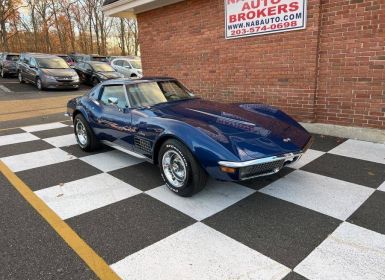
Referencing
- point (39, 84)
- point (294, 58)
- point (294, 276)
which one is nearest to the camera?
point (294, 276)

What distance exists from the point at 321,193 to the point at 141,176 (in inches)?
86.4

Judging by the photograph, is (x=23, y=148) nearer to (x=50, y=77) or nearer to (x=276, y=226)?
(x=276, y=226)

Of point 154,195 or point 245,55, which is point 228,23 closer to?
point 245,55

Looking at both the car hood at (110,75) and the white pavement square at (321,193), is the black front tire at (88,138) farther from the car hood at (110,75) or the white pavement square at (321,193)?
the car hood at (110,75)

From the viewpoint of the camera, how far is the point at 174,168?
342 centimetres

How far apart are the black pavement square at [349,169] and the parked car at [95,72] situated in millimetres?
13550

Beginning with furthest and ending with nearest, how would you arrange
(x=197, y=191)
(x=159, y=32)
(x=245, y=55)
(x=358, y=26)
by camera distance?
(x=159, y=32) < (x=245, y=55) < (x=358, y=26) < (x=197, y=191)

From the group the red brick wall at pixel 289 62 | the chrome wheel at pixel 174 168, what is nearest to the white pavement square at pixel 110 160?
the chrome wheel at pixel 174 168

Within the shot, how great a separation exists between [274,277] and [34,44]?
1883 inches

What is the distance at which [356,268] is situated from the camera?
2.17 metres

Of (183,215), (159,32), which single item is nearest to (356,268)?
(183,215)

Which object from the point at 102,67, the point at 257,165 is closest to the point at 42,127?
the point at 257,165

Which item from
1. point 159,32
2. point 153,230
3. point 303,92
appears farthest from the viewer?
point 159,32

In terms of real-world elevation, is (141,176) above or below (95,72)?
below
